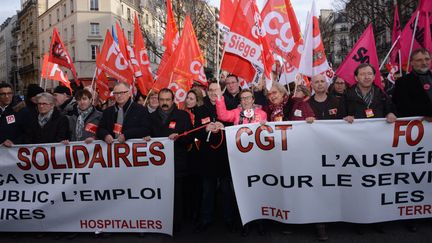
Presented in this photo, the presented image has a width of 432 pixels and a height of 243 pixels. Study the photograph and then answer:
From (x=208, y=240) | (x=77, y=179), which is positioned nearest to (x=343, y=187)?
(x=208, y=240)

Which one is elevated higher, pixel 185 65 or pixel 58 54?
pixel 58 54

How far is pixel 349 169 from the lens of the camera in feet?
15.5

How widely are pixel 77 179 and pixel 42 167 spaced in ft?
1.70

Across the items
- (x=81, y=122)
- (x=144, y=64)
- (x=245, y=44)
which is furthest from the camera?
(x=144, y=64)

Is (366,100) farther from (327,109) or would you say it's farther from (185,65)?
(185,65)

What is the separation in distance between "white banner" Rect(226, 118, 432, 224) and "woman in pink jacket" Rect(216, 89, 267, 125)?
0.92 ft

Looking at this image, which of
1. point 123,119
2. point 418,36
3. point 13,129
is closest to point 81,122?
point 13,129

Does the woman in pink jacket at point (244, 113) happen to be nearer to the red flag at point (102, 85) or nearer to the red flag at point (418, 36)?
the red flag at point (418, 36)

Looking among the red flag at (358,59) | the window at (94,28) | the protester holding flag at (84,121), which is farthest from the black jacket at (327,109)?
the window at (94,28)

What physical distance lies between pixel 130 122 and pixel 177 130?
2.08 ft

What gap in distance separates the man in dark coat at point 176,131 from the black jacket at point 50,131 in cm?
124

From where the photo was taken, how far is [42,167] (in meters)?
5.16

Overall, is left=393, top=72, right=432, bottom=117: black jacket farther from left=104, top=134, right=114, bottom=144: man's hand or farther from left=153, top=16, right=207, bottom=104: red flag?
left=104, top=134, right=114, bottom=144: man's hand

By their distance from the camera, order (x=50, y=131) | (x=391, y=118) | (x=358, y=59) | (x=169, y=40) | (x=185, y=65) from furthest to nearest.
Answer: (x=169, y=40), (x=358, y=59), (x=185, y=65), (x=50, y=131), (x=391, y=118)
